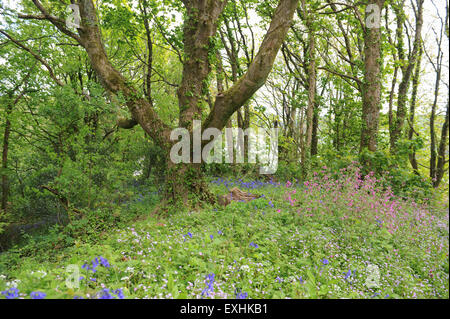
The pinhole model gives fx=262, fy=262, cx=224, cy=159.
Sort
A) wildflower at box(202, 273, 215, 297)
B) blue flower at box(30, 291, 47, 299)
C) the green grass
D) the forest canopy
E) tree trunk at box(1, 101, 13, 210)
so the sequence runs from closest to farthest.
A: blue flower at box(30, 291, 47, 299)
wildflower at box(202, 273, 215, 297)
the green grass
the forest canopy
tree trunk at box(1, 101, 13, 210)

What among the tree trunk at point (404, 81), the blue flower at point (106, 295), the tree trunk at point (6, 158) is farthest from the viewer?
the tree trunk at point (404, 81)

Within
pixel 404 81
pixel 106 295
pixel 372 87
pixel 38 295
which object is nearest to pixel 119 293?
pixel 106 295

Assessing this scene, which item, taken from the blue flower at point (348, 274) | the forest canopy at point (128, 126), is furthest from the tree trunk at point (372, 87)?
the blue flower at point (348, 274)

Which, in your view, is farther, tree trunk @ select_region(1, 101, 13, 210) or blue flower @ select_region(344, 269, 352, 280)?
tree trunk @ select_region(1, 101, 13, 210)

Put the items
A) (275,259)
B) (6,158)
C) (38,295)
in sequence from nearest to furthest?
1. (38,295)
2. (275,259)
3. (6,158)

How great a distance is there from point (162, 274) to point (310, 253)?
72.0 inches

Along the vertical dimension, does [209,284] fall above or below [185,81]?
below

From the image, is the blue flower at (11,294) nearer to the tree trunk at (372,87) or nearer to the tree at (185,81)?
the tree at (185,81)

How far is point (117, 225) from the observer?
580 centimetres

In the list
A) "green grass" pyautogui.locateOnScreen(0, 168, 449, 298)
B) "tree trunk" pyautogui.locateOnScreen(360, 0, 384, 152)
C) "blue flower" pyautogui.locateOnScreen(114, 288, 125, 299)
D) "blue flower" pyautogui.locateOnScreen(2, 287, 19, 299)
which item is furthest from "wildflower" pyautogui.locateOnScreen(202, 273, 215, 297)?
"tree trunk" pyautogui.locateOnScreen(360, 0, 384, 152)

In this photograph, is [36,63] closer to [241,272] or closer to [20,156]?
[20,156]

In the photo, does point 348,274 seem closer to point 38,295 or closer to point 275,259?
point 275,259

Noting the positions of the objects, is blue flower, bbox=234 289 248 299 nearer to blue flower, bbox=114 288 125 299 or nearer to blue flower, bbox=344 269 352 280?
blue flower, bbox=114 288 125 299

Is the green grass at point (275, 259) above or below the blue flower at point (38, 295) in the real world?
below
